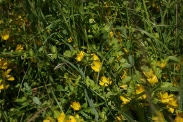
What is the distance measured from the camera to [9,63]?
85.8 inches

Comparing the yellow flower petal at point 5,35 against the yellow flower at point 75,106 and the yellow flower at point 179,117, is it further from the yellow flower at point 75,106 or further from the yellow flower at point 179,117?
the yellow flower at point 179,117

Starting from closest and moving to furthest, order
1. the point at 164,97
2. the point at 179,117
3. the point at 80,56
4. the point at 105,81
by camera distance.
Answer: the point at 179,117 < the point at 164,97 < the point at 105,81 < the point at 80,56

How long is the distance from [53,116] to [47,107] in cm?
12

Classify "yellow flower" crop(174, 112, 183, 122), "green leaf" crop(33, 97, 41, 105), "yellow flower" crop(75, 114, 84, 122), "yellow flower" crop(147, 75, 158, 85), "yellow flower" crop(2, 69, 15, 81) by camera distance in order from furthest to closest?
"yellow flower" crop(2, 69, 15, 81) → "green leaf" crop(33, 97, 41, 105) → "yellow flower" crop(75, 114, 84, 122) → "yellow flower" crop(147, 75, 158, 85) → "yellow flower" crop(174, 112, 183, 122)

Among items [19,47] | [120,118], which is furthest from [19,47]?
[120,118]

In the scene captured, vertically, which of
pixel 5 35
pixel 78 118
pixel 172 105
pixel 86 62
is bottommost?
pixel 78 118

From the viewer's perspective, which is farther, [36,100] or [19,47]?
[19,47]

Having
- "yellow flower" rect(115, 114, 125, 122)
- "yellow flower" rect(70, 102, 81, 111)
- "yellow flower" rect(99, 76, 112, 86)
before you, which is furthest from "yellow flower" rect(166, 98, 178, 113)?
"yellow flower" rect(70, 102, 81, 111)

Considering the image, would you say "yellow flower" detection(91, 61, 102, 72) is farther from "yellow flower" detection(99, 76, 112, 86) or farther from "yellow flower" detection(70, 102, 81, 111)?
"yellow flower" detection(70, 102, 81, 111)

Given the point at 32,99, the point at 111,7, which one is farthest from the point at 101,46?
the point at 32,99

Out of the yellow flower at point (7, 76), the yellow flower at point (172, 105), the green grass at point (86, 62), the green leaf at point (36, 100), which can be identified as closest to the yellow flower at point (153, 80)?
the green grass at point (86, 62)

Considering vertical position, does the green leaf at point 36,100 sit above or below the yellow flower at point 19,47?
below

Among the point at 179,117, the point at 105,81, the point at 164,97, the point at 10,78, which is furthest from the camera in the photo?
the point at 10,78

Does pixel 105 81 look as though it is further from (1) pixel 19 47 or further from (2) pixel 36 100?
(1) pixel 19 47
